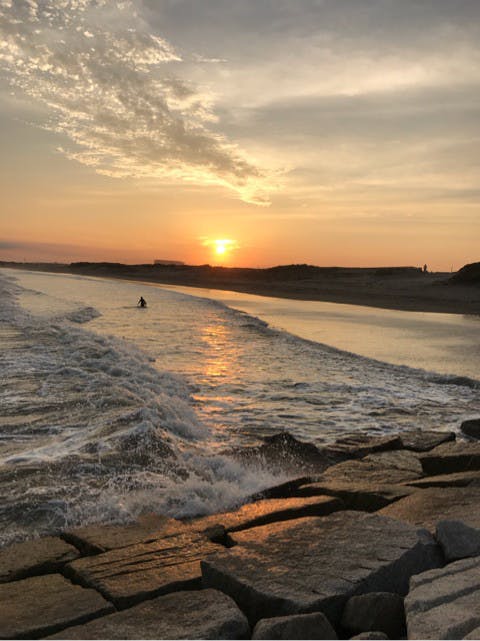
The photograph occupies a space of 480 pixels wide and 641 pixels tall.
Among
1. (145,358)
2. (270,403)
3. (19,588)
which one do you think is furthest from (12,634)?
(145,358)

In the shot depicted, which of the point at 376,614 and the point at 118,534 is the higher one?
the point at 376,614

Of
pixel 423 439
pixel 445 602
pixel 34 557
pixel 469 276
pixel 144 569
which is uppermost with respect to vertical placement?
pixel 469 276

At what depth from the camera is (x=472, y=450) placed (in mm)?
7379

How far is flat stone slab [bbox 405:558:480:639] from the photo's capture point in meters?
3.26

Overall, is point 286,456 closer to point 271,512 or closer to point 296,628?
point 271,512

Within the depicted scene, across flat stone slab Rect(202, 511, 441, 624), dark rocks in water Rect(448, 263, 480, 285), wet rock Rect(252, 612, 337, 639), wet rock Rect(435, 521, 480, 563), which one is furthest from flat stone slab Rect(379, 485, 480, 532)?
dark rocks in water Rect(448, 263, 480, 285)

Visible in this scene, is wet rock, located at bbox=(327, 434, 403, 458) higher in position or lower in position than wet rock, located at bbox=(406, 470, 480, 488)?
lower

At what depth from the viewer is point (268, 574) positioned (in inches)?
158

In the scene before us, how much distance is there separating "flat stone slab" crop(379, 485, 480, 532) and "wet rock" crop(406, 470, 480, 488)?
0.27 metres

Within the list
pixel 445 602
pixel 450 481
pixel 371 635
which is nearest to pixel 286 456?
pixel 450 481

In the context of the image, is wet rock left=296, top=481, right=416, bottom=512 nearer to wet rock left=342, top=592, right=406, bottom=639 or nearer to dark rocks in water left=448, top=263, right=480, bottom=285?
wet rock left=342, top=592, right=406, bottom=639

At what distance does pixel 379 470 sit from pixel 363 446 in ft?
3.86

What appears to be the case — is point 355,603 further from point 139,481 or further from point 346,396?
point 346,396

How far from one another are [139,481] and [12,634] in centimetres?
315
